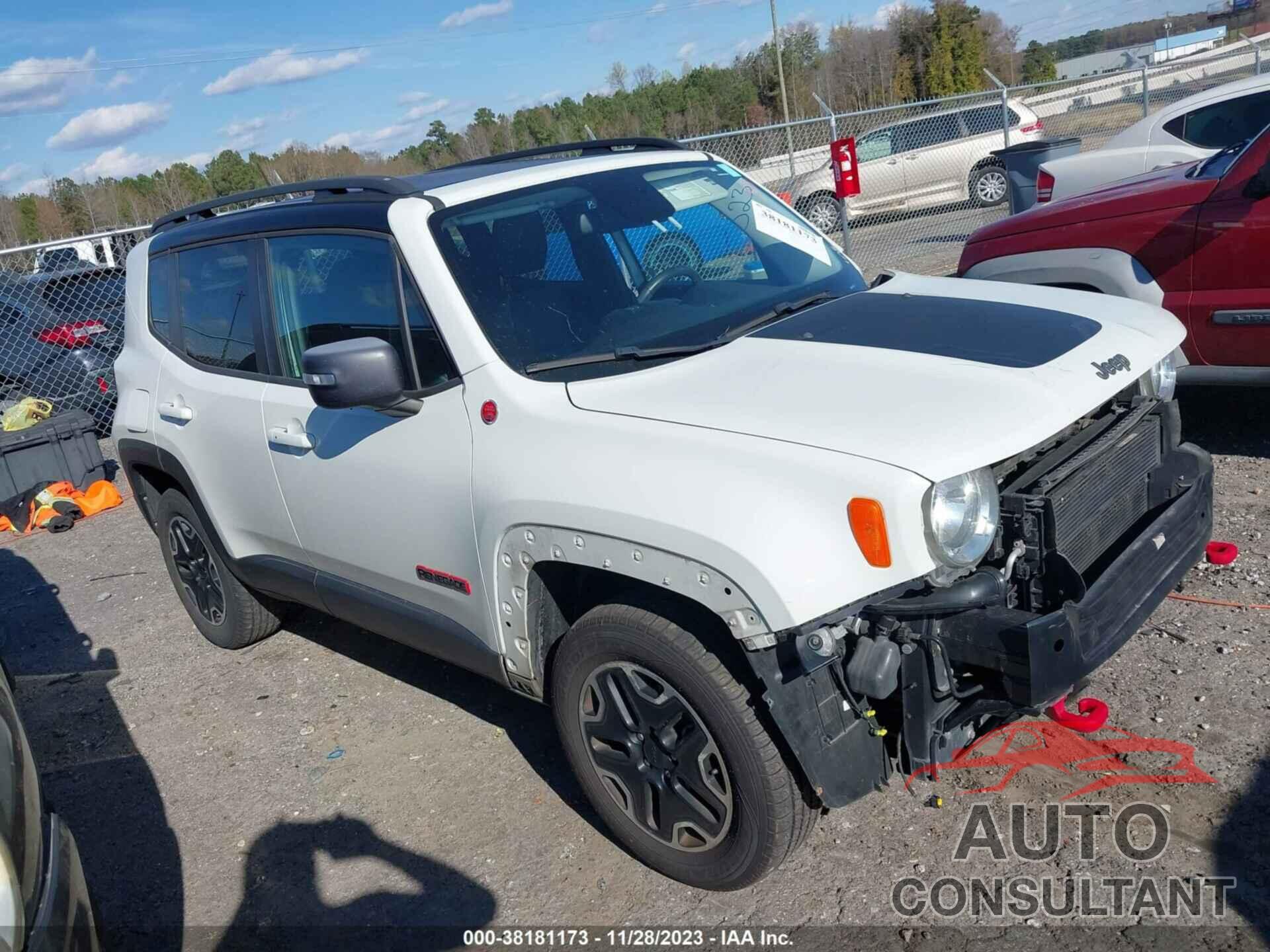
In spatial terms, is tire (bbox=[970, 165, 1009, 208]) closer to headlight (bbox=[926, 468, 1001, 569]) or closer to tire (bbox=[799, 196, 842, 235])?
tire (bbox=[799, 196, 842, 235])

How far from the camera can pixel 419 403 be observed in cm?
346

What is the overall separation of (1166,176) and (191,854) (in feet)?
18.3

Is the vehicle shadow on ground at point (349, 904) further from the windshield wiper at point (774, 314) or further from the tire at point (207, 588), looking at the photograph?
the windshield wiper at point (774, 314)

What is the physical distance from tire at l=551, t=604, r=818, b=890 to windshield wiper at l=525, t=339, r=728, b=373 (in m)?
0.75

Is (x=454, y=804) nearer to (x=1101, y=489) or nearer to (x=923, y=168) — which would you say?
(x=1101, y=489)

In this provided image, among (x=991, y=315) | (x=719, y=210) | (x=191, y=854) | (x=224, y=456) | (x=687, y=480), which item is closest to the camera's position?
(x=687, y=480)

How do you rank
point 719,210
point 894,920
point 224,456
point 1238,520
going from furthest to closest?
point 1238,520, point 224,456, point 719,210, point 894,920

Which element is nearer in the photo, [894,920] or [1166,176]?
[894,920]

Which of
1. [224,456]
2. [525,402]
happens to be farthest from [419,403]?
[224,456]

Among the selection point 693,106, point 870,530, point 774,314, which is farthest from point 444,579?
point 693,106

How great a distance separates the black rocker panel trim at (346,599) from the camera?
3.60m

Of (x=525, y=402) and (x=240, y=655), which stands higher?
(x=525, y=402)

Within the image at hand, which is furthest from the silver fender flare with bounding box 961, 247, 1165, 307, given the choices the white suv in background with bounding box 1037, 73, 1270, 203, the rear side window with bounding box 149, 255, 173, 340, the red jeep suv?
the white suv in background with bounding box 1037, 73, 1270, 203

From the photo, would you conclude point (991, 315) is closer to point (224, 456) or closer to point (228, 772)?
point (224, 456)
